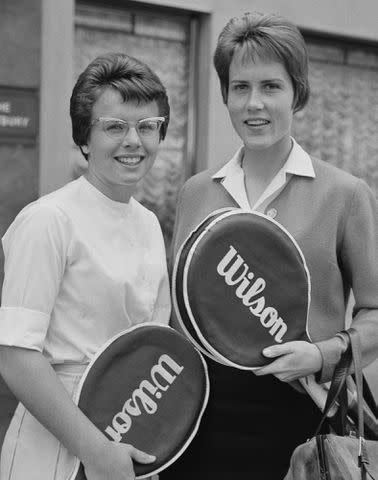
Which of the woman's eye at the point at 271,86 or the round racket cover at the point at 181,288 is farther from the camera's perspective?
the woman's eye at the point at 271,86

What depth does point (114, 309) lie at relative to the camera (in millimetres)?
2039

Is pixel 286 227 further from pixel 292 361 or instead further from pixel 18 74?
pixel 18 74

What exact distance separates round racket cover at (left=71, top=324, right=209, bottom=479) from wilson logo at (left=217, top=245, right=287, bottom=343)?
0.17 meters

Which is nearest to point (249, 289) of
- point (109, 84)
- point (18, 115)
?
point (109, 84)

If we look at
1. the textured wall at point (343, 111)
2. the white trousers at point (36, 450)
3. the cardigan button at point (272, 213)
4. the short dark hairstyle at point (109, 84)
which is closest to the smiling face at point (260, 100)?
the cardigan button at point (272, 213)

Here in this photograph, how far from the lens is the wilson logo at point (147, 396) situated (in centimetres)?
199

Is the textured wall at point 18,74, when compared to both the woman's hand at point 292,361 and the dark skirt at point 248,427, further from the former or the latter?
the woman's hand at point 292,361

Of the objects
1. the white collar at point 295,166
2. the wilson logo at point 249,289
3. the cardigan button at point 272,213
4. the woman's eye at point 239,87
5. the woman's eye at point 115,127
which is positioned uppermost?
the woman's eye at point 239,87

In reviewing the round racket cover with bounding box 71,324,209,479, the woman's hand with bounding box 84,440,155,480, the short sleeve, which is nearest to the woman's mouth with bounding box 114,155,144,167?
the short sleeve

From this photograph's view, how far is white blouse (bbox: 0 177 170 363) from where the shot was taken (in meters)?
1.92

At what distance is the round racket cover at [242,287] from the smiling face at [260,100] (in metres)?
0.33

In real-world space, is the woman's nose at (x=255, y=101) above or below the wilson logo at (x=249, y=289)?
above

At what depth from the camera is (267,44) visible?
90.8 inches

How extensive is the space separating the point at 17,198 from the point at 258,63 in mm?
2917
